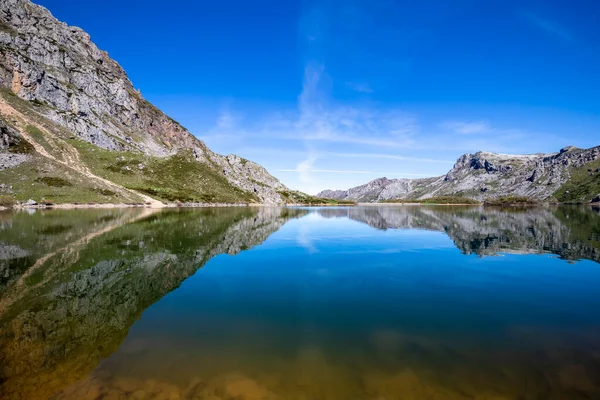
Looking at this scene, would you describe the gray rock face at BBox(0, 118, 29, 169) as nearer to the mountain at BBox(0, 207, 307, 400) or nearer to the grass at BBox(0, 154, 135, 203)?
the grass at BBox(0, 154, 135, 203)

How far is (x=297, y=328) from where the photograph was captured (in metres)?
13.6

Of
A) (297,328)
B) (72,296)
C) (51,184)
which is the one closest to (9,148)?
(51,184)

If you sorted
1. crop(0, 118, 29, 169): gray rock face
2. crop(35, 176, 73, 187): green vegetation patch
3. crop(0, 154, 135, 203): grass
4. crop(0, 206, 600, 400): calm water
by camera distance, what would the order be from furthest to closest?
crop(35, 176, 73, 187): green vegetation patch
crop(0, 118, 29, 169): gray rock face
crop(0, 154, 135, 203): grass
crop(0, 206, 600, 400): calm water

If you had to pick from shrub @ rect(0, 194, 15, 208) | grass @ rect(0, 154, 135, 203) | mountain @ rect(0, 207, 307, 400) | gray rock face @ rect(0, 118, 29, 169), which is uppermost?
gray rock face @ rect(0, 118, 29, 169)

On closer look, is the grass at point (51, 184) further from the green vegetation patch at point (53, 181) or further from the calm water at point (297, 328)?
the calm water at point (297, 328)

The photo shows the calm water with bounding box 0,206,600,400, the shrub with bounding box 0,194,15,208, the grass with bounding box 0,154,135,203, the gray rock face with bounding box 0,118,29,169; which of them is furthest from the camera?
the gray rock face with bounding box 0,118,29,169

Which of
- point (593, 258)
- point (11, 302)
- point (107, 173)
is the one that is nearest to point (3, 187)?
point (107, 173)

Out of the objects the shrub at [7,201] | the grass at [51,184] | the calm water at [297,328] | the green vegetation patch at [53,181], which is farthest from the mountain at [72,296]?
the green vegetation patch at [53,181]

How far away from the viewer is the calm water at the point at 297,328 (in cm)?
943

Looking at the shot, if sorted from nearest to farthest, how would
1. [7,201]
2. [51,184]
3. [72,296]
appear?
[72,296] → [7,201] → [51,184]

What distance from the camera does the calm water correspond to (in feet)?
30.9

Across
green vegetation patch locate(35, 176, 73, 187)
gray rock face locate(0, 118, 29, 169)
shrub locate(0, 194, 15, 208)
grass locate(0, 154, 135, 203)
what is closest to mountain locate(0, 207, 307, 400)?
shrub locate(0, 194, 15, 208)

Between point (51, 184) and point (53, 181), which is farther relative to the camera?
point (53, 181)

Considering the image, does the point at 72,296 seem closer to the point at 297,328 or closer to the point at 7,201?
the point at 297,328
